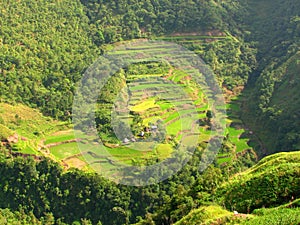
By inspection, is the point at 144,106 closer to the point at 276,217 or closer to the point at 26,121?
the point at 26,121

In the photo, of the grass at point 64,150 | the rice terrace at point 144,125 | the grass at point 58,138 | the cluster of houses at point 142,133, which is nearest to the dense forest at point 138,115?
the rice terrace at point 144,125

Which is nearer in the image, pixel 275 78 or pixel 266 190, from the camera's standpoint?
pixel 266 190

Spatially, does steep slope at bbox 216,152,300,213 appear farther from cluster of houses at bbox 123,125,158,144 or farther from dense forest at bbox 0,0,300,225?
cluster of houses at bbox 123,125,158,144

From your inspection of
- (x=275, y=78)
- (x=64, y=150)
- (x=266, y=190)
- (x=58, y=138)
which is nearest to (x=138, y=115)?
(x=64, y=150)

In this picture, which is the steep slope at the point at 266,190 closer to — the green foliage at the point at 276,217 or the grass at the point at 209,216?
the grass at the point at 209,216

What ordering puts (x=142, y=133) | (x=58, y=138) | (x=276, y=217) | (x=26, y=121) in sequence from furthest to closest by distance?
(x=26, y=121), (x=58, y=138), (x=142, y=133), (x=276, y=217)

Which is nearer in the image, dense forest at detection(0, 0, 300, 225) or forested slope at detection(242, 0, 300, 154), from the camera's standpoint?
dense forest at detection(0, 0, 300, 225)

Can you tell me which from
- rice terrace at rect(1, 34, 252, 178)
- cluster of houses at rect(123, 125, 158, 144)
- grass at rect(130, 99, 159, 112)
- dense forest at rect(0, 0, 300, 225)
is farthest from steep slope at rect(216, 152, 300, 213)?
grass at rect(130, 99, 159, 112)

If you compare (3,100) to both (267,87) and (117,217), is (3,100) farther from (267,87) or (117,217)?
(267,87)

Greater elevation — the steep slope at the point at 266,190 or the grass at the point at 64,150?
the steep slope at the point at 266,190
